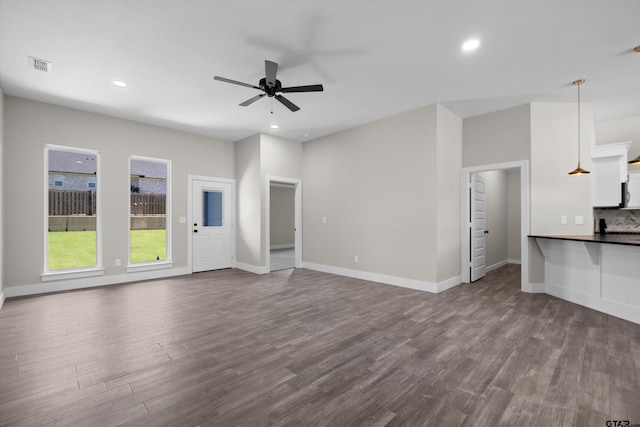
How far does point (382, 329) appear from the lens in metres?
3.17

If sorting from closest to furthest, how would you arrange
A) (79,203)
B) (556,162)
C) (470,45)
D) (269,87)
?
(470,45) < (269,87) < (556,162) < (79,203)

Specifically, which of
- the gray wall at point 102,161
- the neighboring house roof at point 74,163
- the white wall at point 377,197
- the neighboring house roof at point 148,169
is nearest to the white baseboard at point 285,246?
the white wall at point 377,197

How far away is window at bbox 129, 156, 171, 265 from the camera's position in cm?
570

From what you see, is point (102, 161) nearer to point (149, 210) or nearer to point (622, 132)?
point (149, 210)

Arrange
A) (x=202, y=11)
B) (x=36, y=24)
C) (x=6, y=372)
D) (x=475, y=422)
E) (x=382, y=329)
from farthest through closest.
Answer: (x=382, y=329)
(x=36, y=24)
(x=202, y=11)
(x=6, y=372)
(x=475, y=422)

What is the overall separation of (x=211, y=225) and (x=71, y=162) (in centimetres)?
279

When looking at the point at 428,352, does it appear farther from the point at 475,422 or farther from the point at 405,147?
the point at 405,147

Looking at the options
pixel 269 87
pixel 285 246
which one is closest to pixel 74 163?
pixel 269 87

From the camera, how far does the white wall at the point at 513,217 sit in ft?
24.6

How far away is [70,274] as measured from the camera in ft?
16.0

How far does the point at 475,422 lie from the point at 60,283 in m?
6.18

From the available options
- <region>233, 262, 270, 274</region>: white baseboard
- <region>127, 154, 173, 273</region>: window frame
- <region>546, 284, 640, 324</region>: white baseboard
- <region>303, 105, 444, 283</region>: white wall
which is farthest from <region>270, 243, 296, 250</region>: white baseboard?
<region>546, 284, 640, 324</region>: white baseboard

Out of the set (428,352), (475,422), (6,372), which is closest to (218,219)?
(6,372)

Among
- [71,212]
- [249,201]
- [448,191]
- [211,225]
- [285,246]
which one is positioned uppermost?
[448,191]
